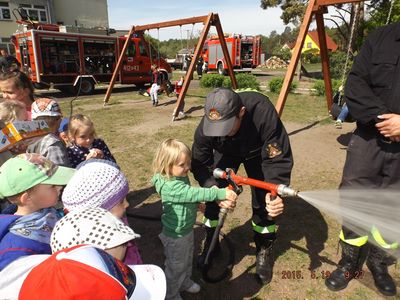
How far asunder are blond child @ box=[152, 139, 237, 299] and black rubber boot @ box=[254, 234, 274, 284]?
2.56 feet

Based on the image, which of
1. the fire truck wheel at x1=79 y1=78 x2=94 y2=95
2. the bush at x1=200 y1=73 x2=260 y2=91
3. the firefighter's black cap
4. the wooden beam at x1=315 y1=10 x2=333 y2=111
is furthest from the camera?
the bush at x1=200 y1=73 x2=260 y2=91

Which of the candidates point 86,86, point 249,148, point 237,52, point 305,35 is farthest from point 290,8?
point 249,148

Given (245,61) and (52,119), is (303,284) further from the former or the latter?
(245,61)

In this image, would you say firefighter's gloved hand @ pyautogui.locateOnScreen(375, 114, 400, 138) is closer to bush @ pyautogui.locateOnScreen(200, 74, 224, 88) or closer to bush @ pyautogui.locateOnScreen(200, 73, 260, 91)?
bush @ pyautogui.locateOnScreen(200, 73, 260, 91)

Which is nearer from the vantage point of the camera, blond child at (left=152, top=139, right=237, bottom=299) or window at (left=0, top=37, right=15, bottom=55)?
blond child at (left=152, top=139, right=237, bottom=299)

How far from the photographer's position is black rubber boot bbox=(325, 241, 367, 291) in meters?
3.12

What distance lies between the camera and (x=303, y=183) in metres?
5.57

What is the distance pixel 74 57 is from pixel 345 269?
1681 cm

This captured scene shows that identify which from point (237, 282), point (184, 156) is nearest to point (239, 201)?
point (237, 282)

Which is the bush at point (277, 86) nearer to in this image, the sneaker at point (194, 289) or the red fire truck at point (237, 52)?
the red fire truck at point (237, 52)

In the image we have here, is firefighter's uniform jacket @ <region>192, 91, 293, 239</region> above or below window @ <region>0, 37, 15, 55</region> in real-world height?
below

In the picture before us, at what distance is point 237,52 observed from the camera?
2877 cm

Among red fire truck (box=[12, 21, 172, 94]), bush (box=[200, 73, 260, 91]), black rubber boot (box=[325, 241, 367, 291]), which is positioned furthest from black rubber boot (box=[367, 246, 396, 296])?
bush (box=[200, 73, 260, 91])

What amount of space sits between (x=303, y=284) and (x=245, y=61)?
28587mm
